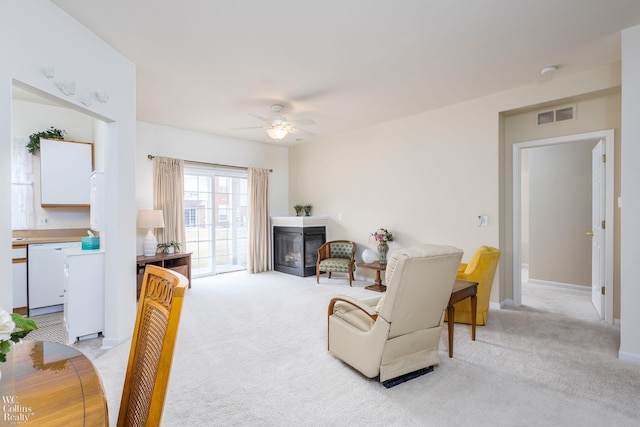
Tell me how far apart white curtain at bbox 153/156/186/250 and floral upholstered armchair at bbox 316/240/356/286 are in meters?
2.51

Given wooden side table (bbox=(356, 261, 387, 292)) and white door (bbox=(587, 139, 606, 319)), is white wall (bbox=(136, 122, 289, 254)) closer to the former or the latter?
wooden side table (bbox=(356, 261, 387, 292))

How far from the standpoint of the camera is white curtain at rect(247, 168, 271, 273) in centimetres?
660

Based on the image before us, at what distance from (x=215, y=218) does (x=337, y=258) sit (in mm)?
2547

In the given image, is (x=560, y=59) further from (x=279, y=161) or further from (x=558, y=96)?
(x=279, y=161)

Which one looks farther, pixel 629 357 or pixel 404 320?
pixel 629 357

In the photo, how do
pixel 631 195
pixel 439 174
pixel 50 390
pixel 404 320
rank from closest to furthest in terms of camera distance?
pixel 50 390
pixel 404 320
pixel 631 195
pixel 439 174

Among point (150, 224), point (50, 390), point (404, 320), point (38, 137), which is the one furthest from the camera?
point (150, 224)

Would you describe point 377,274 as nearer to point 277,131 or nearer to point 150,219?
point 277,131

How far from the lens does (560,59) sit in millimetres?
3244

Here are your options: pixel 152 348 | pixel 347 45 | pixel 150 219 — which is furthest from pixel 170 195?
pixel 152 348

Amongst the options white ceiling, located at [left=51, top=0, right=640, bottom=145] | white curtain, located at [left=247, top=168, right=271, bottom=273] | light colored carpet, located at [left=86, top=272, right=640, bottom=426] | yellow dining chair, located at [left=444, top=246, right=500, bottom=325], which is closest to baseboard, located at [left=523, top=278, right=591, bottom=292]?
light colored carpet, located at [left=86, top=272, right=640, bottom=426]

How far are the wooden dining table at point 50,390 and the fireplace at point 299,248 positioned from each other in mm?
5118

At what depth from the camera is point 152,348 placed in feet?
3.62

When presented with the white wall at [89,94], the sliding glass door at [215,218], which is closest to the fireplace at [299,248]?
the sliding glass door at [215,218]
